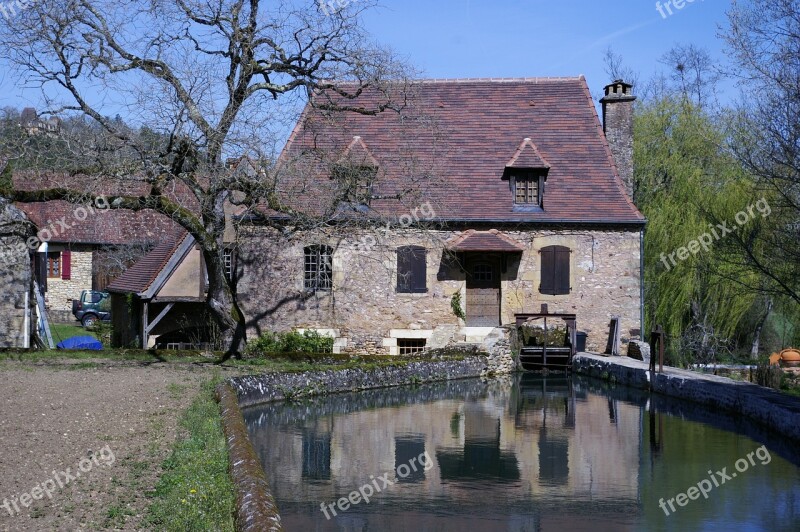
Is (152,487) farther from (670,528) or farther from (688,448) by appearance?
(688,448)

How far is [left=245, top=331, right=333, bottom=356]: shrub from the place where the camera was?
77.1 ft

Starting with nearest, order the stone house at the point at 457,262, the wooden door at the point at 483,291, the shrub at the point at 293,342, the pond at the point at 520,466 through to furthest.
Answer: the pond at the point at 520,466 → the shrub at the point at 293,342 → the stone house at the point at 457,262 → the wooden door at the point at 483,291

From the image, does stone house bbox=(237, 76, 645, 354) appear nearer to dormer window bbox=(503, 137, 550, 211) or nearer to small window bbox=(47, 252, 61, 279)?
dormer window bbox=(503, 137, 550, 211)

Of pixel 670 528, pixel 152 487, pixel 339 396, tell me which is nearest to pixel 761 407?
pixel 670 528

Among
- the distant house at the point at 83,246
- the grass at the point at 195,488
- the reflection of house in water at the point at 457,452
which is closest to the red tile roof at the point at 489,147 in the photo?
the reflection of house in water at the point at 457,452

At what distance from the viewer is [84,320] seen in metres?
35.3

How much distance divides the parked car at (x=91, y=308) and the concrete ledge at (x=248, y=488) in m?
26.5

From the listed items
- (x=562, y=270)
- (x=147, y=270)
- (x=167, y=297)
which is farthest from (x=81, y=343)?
(x=562, y=270)

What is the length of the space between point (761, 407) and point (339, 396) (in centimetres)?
803

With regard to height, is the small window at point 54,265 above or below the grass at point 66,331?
above

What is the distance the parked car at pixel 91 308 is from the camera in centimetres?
3538
